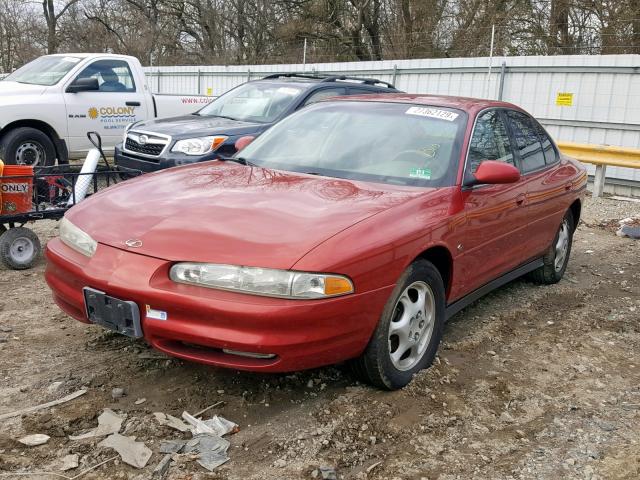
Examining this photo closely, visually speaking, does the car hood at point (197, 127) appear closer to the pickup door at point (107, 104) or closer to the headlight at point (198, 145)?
the headlight at point (198, 145)

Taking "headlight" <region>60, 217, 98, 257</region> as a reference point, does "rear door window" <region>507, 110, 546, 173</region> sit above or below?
above

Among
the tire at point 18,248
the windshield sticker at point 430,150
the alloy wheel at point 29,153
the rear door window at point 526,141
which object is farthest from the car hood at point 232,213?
the alloy wheel at point 29,153

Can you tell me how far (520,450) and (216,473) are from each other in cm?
143

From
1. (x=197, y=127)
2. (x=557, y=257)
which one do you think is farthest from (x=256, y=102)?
(x=557, y=257)

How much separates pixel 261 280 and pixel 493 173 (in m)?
1.79

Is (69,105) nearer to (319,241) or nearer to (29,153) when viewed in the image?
(29,153)

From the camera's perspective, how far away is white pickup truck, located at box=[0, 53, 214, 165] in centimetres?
877

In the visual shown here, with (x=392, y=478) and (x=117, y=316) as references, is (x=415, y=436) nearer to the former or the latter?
(x=392, y=478)

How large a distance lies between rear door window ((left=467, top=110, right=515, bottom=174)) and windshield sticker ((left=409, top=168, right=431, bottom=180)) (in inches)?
11.1

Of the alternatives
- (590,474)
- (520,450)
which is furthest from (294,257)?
(590,474)

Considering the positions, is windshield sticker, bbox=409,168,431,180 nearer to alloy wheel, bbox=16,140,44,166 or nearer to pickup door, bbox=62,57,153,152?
alloy wheel, bbox=16,140,44,166

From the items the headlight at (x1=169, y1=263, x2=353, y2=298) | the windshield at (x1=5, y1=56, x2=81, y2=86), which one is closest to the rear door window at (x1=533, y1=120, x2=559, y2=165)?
the headlight at (x1=169, y1=263, x2=353, y2=298)

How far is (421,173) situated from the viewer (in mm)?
3986

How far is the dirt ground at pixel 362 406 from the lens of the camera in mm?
2871
